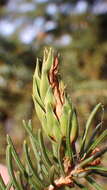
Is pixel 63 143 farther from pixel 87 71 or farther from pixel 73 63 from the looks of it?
pixel 87 71

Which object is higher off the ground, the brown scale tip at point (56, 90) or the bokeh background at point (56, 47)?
the bokeh background at point (56, 47)

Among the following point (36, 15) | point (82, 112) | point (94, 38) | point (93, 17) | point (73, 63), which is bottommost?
point (82, 112)

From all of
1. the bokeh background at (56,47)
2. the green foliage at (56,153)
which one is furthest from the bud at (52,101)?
the bokeh background at (56,47)

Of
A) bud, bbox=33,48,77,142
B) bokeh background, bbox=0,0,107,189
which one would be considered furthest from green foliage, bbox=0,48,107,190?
bokeh background, bbox=0,0,107,189

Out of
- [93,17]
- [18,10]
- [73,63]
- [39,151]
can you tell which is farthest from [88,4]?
[39,151]

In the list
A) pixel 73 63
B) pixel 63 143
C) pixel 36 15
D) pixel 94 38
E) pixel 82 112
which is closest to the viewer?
pixel 63 143

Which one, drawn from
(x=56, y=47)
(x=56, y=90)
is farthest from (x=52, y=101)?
(x=56, y=47)

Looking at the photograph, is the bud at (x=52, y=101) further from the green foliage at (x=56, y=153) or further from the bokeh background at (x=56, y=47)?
the bokeh background at (x=56, y=47)

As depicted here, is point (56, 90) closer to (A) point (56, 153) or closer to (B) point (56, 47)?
(A) point (56, 153)
